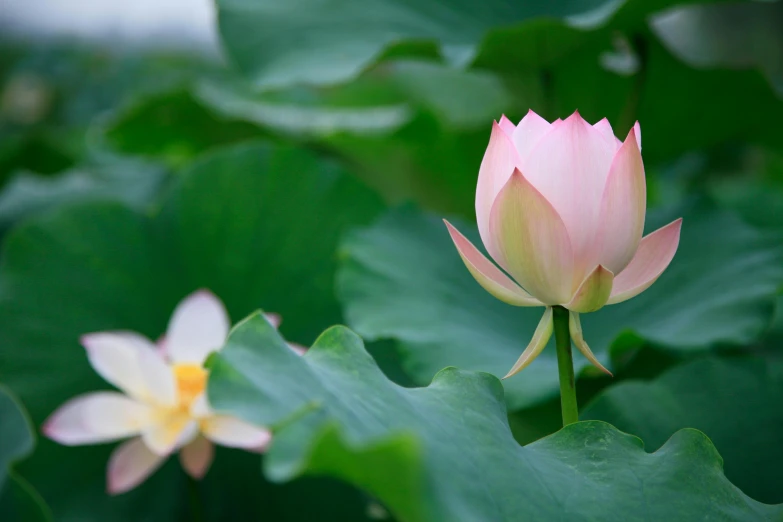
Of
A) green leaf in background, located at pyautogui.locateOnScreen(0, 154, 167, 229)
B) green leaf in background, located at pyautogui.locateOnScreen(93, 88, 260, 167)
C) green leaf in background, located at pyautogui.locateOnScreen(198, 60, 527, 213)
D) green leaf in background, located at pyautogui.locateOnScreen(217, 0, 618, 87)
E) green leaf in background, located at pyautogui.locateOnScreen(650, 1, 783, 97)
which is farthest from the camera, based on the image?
green leaf in background, located at pyautogui.locateOnScreen(650, 1, 783, 97)

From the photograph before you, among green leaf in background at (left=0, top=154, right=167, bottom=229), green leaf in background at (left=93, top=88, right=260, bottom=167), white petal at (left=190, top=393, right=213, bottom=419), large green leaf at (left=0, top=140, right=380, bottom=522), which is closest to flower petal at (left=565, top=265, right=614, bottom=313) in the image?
white petal at (left=190, top=393, right=213, bottom=419)

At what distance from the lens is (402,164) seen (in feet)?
4.73

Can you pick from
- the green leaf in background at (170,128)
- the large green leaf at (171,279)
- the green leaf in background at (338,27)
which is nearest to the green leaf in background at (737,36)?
the green leaf in background at (170,128)

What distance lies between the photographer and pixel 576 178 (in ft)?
1.34

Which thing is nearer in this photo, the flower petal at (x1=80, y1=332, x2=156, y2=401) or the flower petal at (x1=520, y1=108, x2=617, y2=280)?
the flower petal at (x1=520, y1=108, x2=617, y2=280)

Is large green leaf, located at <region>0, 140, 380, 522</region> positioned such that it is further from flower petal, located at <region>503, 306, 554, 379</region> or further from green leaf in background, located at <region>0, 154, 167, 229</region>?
flower petal, located at <region>503, 306, 554, 379</region>

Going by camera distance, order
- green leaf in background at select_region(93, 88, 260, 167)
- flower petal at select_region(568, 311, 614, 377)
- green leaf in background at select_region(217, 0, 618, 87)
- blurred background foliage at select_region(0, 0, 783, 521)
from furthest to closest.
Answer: green leaf in background at select_region(93, 88, 260, 167) → green leaf in background at select_region(217, 0, 618, 87) → blurred background foliage at select_region(0, 0, 783, 521) → flower petal at select_region(568, 311, 614, 377)

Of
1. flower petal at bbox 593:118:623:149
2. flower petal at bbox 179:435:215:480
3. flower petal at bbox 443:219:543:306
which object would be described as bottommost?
flower petal at bbox 179:435:215:480

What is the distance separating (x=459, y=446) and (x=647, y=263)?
158 millimetres

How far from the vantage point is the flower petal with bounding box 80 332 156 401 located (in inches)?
24.4

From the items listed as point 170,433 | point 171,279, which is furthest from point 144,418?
point 171,279

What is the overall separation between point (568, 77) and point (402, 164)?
409mm

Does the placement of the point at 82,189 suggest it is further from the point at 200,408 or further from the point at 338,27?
the point at 200,408

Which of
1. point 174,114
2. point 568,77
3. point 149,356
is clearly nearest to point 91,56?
point 174,114
